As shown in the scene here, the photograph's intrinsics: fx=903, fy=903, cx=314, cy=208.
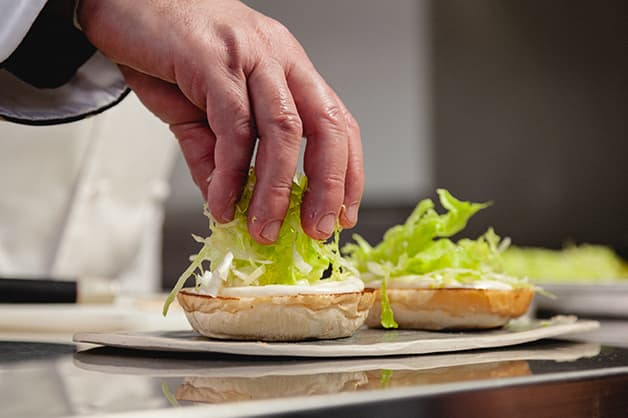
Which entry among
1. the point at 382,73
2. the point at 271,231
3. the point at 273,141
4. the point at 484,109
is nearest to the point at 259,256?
the point at 271,231

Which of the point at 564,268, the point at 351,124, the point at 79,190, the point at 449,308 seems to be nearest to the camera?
the point at 351,124

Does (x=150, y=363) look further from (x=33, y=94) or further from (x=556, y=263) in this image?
(x=556, y=263)

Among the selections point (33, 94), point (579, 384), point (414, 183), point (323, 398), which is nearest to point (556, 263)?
point (33, 94)

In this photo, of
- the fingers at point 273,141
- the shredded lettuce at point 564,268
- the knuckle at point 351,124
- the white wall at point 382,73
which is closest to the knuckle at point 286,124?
the fingers at point 273,141

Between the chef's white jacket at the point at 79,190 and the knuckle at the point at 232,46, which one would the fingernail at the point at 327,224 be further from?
the chef's white jacket at the point at 79,190

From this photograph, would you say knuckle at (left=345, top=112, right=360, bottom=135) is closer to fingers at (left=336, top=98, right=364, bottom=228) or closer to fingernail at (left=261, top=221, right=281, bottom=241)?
fingers at (left=336, top=98, right=364, bottom=228)

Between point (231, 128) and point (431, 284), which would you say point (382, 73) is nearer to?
point (431, 284)

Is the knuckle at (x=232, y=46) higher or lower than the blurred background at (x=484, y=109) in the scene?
higher

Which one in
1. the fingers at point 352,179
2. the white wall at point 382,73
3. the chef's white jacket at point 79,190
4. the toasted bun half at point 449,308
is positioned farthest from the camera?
the white wall at point 382,73

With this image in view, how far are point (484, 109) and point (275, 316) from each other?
439 centimetres

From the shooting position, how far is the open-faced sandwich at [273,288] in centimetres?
108

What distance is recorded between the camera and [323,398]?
2.26 ft

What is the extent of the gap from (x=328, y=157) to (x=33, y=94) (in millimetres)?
662

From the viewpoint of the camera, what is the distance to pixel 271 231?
1.11 metres
